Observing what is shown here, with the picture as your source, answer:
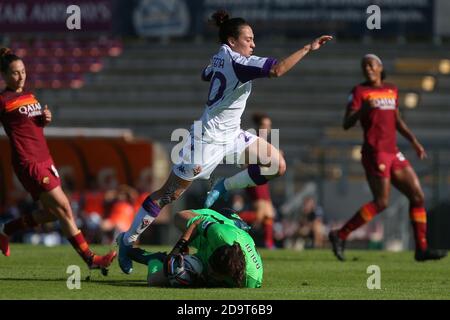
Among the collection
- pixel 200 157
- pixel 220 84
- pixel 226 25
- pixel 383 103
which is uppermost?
pixel 226 25

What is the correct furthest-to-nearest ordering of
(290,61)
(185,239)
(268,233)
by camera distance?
(268,233) < (290,61) < (185,239)

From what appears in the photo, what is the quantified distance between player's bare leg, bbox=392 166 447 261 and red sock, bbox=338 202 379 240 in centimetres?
39

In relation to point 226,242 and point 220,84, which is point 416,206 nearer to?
point 220,84

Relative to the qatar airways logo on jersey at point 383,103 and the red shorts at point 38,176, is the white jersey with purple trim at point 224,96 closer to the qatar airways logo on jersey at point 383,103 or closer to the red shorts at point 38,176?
the red shorts at point 38,176

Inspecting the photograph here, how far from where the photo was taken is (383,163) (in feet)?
41.2

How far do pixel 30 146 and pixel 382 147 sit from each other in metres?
4.54

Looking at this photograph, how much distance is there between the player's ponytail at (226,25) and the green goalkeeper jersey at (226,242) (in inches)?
69.6

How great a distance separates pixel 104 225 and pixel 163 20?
960cm

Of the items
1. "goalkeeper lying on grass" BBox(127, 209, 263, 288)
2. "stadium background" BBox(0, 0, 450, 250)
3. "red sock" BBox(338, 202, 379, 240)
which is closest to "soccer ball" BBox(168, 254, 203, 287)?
"goalkeeper lying on grass" BBox(127, 209, 263, 288)

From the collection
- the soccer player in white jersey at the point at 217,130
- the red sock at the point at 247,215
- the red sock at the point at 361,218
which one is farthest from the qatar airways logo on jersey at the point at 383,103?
the red sock at the point at 247,215

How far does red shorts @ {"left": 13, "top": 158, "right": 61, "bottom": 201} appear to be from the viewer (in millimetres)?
9648

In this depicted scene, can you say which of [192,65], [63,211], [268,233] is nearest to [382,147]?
[63,211]
